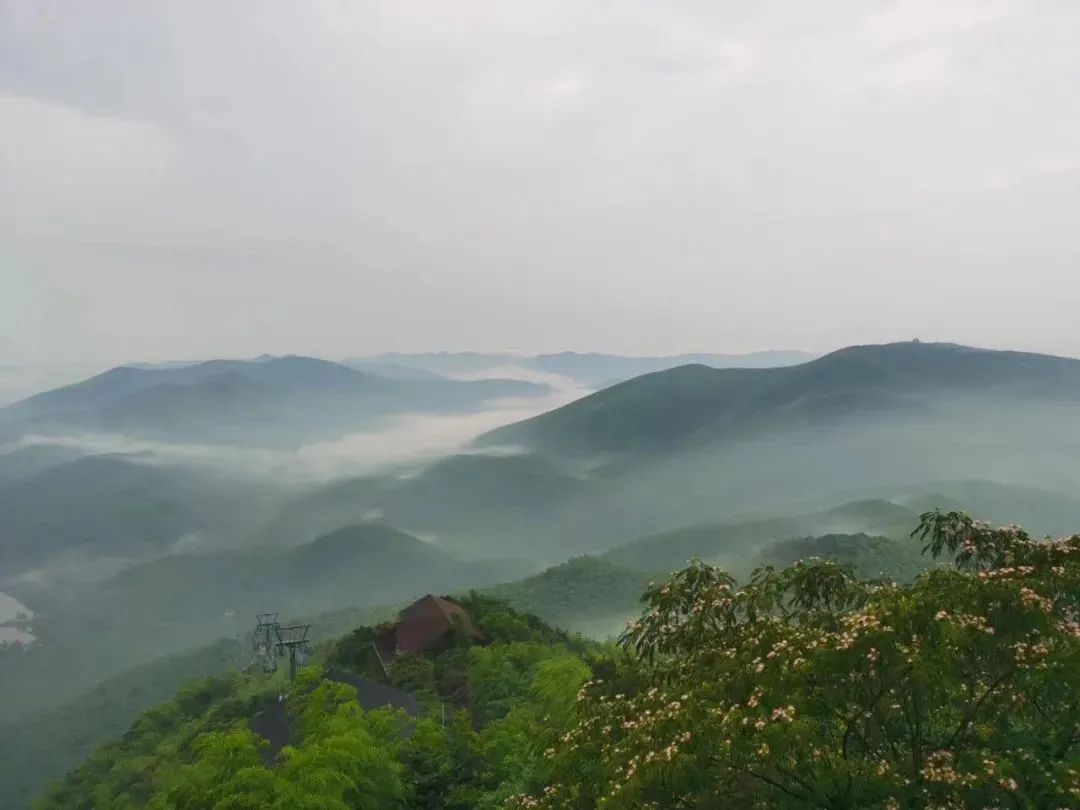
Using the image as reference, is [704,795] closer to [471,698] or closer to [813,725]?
[813,725]

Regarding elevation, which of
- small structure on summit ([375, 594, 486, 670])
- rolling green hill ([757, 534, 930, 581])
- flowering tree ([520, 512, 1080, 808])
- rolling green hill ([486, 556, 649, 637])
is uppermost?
flowering tree ([520, 512, 1080, 808])

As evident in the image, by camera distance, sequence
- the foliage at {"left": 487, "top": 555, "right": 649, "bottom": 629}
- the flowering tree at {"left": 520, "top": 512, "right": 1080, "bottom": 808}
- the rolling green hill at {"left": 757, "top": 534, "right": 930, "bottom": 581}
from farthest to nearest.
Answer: the foliage at {"left": 487, "top": 555, "right": 649, "bottom": 629}
the rolling green hill at {"left": 757, "top": 534, "right": 930, "bottom": 581}
the flowering tree at {"left": 520, "top": 512, "right": 1080, "bottom": 808}

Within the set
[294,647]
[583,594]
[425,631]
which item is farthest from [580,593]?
[294,647]

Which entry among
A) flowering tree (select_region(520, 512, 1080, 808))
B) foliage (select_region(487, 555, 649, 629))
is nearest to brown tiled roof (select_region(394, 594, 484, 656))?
flowering tree (select_region(520, 512, 1080, 808))

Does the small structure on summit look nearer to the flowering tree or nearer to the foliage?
the flowering tree

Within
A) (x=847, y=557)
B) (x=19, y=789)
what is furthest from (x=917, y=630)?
(x=19, y=789)

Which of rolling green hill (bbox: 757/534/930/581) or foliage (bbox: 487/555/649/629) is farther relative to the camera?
foliage (bbox: 487/555/649/629)

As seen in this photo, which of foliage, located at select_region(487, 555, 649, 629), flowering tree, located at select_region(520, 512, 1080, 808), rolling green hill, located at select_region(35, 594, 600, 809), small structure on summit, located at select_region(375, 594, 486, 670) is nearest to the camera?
flowering tree, located at select_region(520, 512, 1080, 808)
